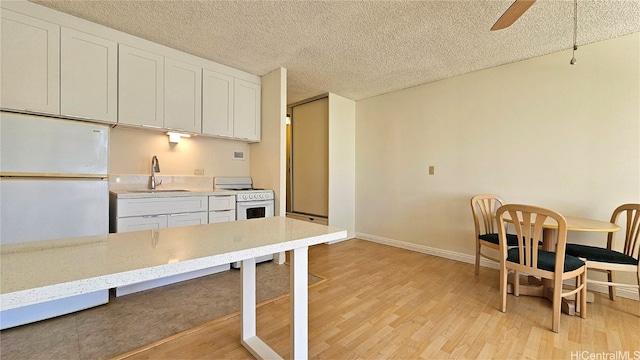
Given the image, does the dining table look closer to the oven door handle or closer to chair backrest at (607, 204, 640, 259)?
chair backrest at (607, 204, 640, 259)

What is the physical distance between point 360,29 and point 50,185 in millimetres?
2901

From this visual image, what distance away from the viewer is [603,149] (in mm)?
2596

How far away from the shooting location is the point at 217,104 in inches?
129

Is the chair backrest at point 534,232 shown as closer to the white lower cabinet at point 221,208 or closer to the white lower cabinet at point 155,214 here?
the white lower cabinet at point 221,208

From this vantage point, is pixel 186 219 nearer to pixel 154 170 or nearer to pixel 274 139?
pixel 154 170

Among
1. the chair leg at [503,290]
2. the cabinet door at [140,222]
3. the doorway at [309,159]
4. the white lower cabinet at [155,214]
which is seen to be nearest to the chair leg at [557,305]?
the chair leg at [503,290]

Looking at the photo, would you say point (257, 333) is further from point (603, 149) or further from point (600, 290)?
point (603, 149)

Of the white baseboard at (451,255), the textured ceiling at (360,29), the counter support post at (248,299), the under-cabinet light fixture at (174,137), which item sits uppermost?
the textured ceiling at (360,29)

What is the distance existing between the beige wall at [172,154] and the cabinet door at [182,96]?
0.45m

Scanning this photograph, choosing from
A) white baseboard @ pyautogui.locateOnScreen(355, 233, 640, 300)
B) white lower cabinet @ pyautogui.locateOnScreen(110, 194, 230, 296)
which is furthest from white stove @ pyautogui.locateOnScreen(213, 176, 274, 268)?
white baseboard @ pyautogui.locateOnScreen(355, 233, 640, 300)

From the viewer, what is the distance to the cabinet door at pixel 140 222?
2.46 metres

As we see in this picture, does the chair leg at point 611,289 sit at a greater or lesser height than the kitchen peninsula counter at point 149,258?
lesser

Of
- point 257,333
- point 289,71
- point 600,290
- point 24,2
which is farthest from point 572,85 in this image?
point 24,2

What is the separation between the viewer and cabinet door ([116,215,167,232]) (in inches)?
96.7
